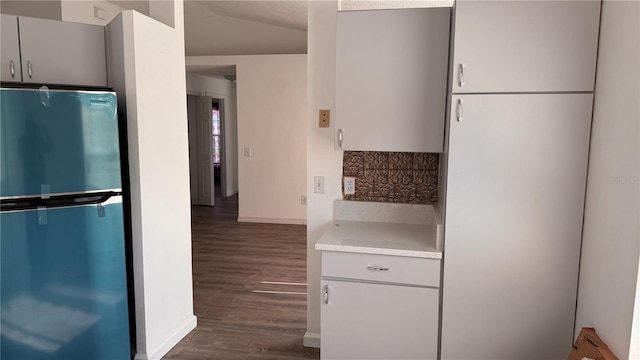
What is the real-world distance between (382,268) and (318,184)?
80cm

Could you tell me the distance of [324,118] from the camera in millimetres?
2807

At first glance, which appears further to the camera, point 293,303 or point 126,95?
point 293,303

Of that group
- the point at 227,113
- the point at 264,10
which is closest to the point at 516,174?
the point at 264,10

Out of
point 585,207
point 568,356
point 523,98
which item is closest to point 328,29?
point 523,98

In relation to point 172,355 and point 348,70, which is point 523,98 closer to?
point 348,70

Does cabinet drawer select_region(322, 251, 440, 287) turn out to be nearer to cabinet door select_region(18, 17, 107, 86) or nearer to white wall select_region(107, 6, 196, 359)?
white wall select_region(107, 6, 196, 359)

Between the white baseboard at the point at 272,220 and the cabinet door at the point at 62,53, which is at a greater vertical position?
the cabinet door at the point at 62,53

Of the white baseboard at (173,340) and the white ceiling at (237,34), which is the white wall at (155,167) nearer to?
the white baseboard at (173,340)

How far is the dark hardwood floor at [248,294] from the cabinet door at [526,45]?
2.04 meters

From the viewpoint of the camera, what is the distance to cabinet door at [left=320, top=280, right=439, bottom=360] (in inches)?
91.0

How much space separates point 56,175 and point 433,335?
2.18 metres

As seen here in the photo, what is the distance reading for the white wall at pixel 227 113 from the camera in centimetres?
813

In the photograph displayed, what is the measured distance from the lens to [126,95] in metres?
2.53

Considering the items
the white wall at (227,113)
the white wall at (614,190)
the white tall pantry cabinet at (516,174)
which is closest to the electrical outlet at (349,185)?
the white tall pantry cabinet at (516,174)
